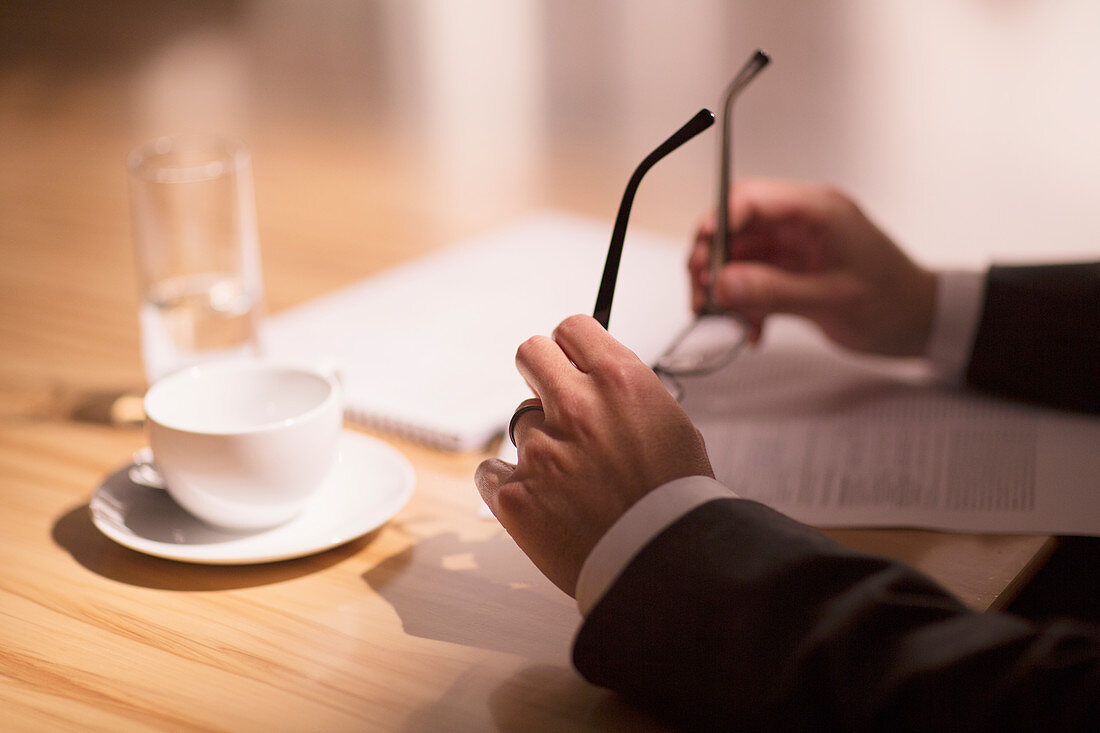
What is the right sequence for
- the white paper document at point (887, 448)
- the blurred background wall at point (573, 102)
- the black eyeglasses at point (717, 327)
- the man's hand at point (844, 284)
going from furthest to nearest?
the blurred background wall at point (573, 102) < the man's hand at point (844, 284) < the black eyeglasses at point (717, 327) < the white paper document at point (887, 448)

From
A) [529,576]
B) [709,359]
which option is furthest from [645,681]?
[709,359]

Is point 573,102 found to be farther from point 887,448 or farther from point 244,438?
point 244,438

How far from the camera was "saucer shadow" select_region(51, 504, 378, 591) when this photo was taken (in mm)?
605

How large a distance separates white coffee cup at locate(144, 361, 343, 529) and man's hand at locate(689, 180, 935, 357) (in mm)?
392

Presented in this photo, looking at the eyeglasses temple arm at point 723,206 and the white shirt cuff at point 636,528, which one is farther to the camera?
the eyeglasses temple arm at point 723,206

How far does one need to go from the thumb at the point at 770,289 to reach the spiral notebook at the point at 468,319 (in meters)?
0.07

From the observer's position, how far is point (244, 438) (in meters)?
0.58

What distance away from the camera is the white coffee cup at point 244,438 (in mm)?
592

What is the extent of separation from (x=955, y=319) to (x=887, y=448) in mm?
182

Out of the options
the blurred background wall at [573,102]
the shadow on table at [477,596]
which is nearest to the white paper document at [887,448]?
the shadow on table at [477,596]

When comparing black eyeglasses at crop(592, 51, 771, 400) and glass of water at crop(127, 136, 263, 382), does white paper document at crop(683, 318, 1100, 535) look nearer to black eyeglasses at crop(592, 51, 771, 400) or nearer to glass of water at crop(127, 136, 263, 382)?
black eyeglasses at crop(592, 51, 771, 400)

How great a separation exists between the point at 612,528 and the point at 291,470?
0.68ft

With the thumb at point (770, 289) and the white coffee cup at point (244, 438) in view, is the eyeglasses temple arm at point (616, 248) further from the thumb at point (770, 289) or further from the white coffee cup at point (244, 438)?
the thumb at point (770, 289)

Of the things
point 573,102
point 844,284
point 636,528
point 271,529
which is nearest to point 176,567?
point 271,529
